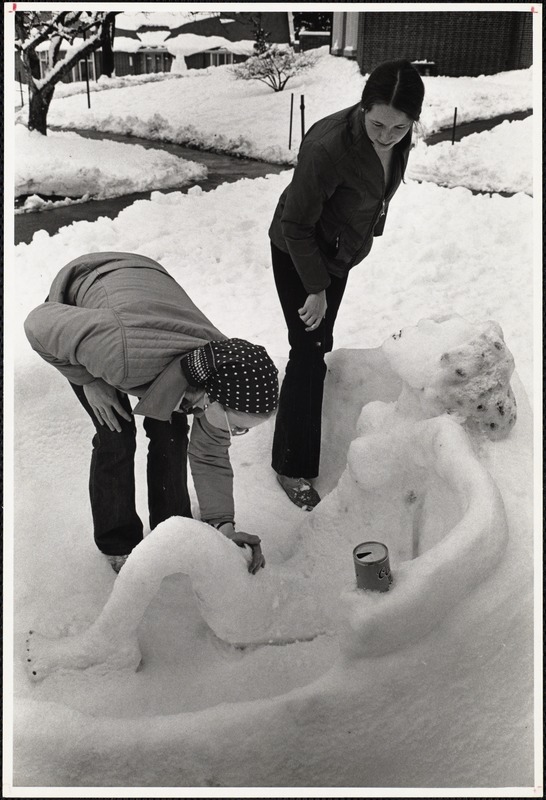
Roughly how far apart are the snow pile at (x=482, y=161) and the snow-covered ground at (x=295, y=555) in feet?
0.06

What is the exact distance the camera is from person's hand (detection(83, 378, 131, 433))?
4.47 ft

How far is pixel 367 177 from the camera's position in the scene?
145cm

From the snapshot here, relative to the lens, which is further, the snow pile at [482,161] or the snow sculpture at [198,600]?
the snow pile at [482,161]

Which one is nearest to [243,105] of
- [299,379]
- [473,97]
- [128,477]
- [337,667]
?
[473,97]

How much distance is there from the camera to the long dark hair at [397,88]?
1281 millimetres

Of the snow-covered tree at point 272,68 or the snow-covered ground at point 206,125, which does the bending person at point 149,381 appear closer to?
the snow-covered ground at point 206,125

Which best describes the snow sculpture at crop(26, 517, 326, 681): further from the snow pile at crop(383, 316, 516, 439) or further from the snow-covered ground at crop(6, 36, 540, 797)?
the snow pile at crop(383, 316, 516, 439)

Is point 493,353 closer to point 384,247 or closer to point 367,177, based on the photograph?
point 367,177

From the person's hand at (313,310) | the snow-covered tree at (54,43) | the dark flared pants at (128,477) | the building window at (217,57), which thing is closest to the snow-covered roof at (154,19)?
the snow-covered tree at (54,43)

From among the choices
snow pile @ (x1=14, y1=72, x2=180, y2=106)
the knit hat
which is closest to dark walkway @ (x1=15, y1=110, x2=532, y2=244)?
snow pile @ (x1=14, y1=72, x2=180, y2=106)

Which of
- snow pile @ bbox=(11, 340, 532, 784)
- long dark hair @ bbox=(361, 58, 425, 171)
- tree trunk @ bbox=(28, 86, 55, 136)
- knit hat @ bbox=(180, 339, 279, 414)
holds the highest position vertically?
long dark hair @ bbox=(361, 58, 425, 171)

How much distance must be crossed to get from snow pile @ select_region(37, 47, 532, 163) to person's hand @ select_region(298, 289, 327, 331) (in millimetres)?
378

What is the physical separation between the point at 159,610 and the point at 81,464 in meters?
0.50

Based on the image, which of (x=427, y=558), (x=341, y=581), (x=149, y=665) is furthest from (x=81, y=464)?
(x=427, y=558)
